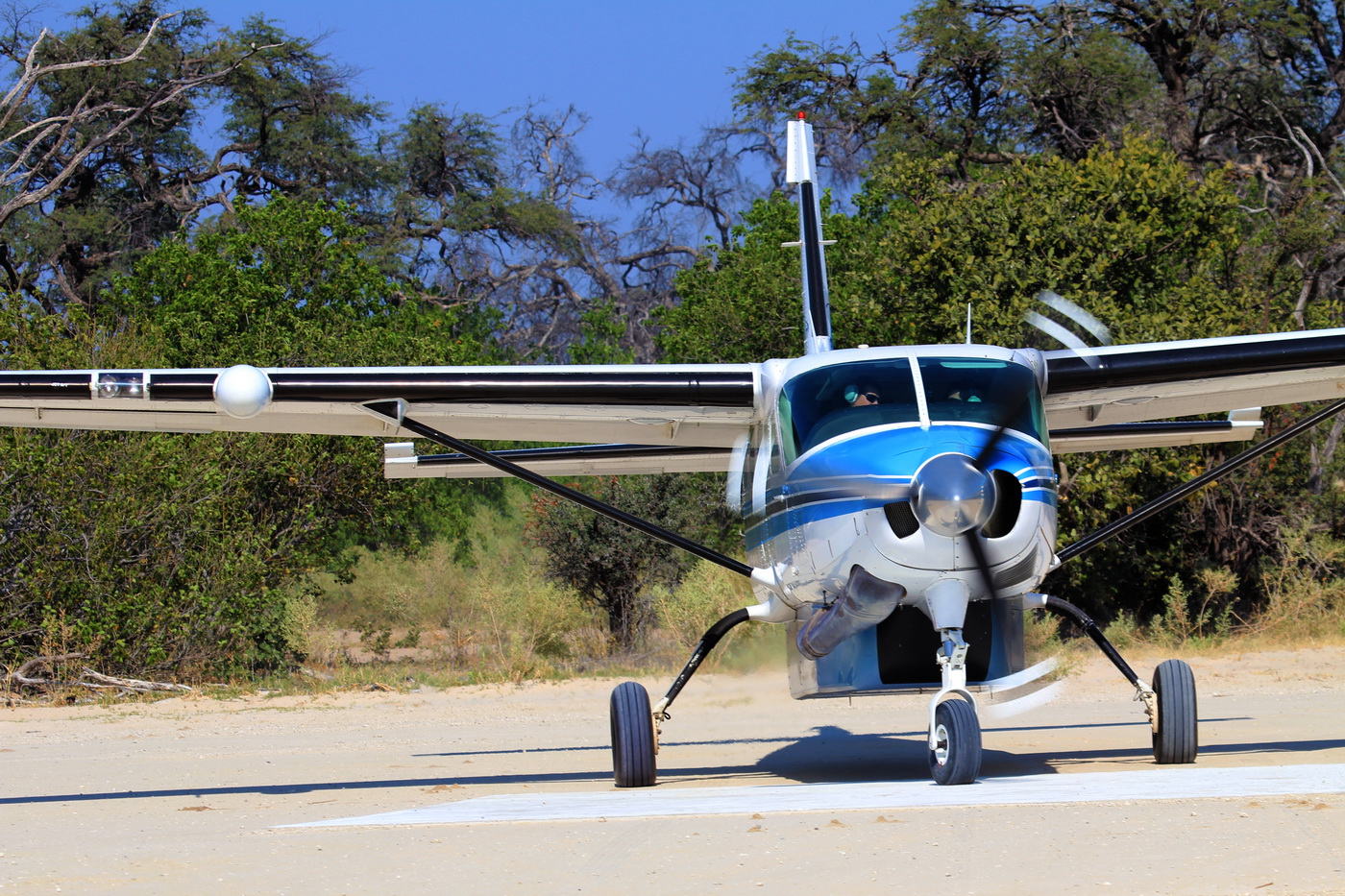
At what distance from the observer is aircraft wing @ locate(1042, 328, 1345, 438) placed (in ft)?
30.2

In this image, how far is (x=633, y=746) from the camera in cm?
879

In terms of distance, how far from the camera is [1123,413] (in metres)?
11.3

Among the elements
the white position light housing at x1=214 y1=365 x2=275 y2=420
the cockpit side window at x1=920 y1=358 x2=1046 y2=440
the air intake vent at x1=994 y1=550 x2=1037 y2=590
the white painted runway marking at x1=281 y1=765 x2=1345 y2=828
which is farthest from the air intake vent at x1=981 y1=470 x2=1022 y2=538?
the white position light housing at x1=214 y1=365 x2=275 y2=420

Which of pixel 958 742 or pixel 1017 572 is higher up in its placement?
pixel 1017 572

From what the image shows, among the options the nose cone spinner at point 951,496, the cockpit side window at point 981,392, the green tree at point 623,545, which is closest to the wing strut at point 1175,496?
the cockpit side window at point 981,392

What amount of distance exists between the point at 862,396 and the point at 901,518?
0.96 meters

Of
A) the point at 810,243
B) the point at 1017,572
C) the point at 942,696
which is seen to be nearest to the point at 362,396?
the point at 942,696

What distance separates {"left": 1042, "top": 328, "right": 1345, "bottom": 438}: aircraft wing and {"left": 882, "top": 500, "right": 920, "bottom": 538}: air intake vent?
2.34 metres

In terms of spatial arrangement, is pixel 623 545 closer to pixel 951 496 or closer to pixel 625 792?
pixel 625 792

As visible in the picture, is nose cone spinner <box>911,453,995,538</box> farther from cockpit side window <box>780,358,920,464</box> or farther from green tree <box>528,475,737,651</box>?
green tree <box>528,475,737,651</box>

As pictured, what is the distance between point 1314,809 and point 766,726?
7.99 metres

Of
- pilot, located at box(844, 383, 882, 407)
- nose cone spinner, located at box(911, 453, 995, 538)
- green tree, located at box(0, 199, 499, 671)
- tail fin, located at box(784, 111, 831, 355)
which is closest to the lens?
nose cone spinner, located at box(911, 453, 995, 538)

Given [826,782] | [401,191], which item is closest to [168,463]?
[826,782]

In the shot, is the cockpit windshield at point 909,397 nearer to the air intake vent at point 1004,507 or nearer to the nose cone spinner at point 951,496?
the air intake vent at point 1004,507
